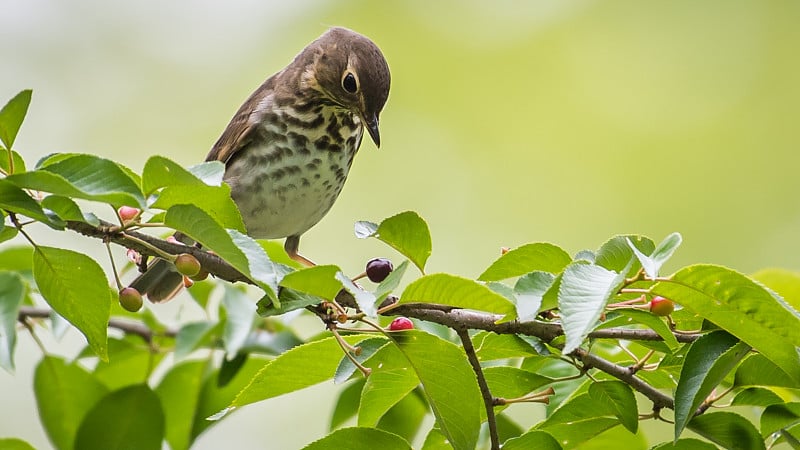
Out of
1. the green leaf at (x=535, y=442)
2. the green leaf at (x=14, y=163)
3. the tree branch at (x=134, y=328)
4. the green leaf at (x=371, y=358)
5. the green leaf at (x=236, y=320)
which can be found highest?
the green leaf at (x=14, y=163)

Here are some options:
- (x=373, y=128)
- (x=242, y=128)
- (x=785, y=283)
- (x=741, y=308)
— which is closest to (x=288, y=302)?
(x=741, y=308)

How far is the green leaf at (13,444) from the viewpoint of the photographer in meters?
2.43

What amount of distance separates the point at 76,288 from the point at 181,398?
1.26 meters

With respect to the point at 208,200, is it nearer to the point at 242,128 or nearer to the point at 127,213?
the point at 127,213

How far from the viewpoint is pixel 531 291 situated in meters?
1.64

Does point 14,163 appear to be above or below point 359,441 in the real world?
above

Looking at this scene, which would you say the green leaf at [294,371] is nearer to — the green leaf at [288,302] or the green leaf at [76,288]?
the green leaf at [288,302]

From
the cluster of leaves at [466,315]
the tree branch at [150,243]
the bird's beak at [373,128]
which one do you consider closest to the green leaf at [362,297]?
the cluster of leaves at [466,315]

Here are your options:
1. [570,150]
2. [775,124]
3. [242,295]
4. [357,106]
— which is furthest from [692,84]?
[242,295]

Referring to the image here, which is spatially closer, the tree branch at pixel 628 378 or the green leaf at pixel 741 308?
the green leaf at pixel 741 308

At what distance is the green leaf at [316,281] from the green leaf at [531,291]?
0.30 meters

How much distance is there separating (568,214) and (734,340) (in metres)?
4.93

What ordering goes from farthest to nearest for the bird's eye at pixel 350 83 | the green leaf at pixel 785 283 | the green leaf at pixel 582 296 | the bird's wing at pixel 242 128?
the bird's wing at pixel 242 128
the bird's eye at pixel 350 83
the green leaf at pixel 785 283
the green leaf at pixel 582 296

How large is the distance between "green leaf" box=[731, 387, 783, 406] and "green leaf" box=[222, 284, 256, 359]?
142 centimetres
